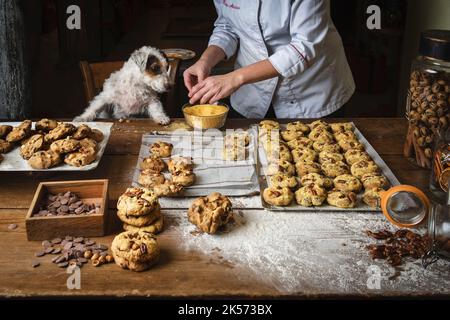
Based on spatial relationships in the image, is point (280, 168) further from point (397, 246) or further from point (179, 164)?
point (397, 246)

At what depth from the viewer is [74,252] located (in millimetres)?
1271

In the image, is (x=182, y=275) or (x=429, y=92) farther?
(x=429, y=92)

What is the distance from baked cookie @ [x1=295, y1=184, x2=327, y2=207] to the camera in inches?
58.9

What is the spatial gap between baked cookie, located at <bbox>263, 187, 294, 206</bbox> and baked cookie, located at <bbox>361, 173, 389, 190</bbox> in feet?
0.80

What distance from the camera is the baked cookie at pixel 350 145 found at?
1.85m

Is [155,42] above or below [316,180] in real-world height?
above

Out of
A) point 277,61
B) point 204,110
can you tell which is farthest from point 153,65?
point 277,61

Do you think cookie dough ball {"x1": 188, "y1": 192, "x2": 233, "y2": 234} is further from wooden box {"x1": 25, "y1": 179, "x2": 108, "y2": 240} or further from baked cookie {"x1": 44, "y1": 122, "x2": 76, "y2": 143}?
baked cookie {"x1": 44, "y1": 122, "x2": 76, "y2": 143}

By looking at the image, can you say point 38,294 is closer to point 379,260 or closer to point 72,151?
point 72,151

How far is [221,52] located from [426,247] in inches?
58.1

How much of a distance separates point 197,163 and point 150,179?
216 millimetres

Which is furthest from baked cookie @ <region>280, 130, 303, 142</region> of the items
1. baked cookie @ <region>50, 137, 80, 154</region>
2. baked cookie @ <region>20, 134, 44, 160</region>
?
baked cookie @ <region>20, 134, 44, 160</region>

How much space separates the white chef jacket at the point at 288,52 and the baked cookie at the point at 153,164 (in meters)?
0.71

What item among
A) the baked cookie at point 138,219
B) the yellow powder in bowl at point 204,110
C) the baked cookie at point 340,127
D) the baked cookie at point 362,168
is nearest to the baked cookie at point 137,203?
the baked cookie at point 138,219
